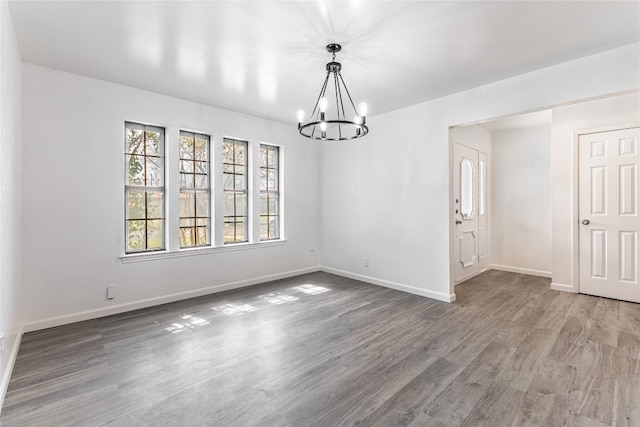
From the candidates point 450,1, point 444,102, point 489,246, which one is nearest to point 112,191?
point 450,1

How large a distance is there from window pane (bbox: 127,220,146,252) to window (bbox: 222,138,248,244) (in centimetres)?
113

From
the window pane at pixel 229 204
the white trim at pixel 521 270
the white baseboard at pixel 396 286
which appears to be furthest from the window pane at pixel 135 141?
the white trim at pixel 521 270

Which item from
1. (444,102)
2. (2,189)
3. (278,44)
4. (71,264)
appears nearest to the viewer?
(2,189)

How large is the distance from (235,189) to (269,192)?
2.17 ft

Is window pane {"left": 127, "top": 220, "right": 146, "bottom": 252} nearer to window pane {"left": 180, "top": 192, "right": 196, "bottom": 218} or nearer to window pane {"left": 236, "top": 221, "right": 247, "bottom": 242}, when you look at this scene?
window pane {"left": 180, "top": 192, "right": 196, "bottom": 218}

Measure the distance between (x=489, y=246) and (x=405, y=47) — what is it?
4.72 m

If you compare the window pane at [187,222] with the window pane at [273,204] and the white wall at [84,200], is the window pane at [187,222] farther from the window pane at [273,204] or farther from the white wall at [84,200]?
the window pane at [273,204]

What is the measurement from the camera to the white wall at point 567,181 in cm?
434

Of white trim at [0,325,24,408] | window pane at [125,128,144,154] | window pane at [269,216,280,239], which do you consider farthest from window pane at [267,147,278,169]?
white trim at [0,325,24,408]

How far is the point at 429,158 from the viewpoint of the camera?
4.27 m

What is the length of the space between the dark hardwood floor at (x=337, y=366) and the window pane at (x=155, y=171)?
163cm

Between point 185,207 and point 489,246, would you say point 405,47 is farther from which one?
point 489,246

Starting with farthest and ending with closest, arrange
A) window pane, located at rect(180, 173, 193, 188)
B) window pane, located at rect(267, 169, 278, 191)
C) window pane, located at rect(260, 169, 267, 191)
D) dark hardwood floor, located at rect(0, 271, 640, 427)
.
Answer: window pane, located at rect(267, 169, 278, 191)
window pane, located at rect(260, 169, 267, 191)
window pane, located at rect(180, 173, 193, 188)
dark hardwood floor, located at rect(0, 271, 640, 427)

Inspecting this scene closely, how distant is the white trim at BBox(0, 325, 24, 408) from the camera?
2039mm
